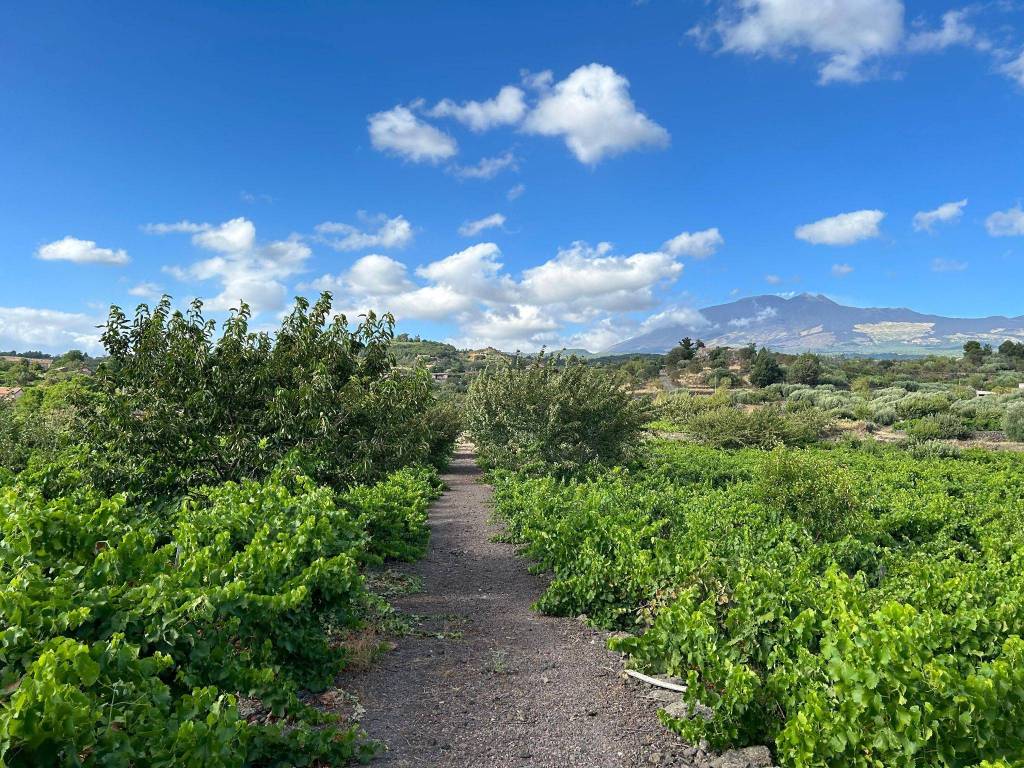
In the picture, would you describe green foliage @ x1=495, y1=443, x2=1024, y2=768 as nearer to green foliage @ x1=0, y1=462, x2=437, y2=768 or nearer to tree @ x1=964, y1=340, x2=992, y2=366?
green foliage @ x1=0, y1=462, x2=437, y2=768

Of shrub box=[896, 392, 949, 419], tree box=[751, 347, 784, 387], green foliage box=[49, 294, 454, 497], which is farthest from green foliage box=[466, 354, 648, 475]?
tree box=[751, 347, 784, 387]

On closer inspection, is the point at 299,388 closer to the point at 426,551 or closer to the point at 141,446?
the point at 141,446

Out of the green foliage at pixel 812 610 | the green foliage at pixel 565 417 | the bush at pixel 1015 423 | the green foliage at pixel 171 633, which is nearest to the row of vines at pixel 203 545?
the green foliage at pixel 171 633

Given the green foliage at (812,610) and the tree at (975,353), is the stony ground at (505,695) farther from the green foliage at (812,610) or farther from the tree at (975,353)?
the tree at (975,353)

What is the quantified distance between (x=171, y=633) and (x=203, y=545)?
2219 mm

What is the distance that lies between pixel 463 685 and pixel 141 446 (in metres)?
5.76

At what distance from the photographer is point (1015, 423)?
3466cm

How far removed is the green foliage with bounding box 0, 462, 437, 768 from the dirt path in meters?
0.64

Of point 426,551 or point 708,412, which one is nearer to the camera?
point 426,551

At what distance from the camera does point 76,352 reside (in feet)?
268

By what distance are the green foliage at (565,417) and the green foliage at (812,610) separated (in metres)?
6.04

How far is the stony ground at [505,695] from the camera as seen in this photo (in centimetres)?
462

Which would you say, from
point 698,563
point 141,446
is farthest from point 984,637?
point 141,446

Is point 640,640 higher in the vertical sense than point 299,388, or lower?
lower
